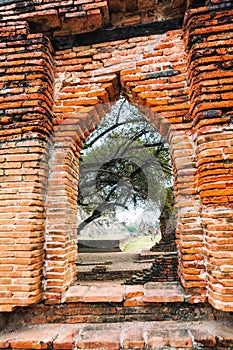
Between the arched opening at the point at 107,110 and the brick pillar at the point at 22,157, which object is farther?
the arched opening at the point at 107,110

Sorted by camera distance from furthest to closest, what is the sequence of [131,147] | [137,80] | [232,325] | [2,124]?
1. [131,147]
2. [137,80]
3. [2,124]
4. [232,325]

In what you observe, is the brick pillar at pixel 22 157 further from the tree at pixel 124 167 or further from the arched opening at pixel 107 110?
the tree at pixel 124 167

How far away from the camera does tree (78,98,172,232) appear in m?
8.38

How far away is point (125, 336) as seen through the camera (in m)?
2.04

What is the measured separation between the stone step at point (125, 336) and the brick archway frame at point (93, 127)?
251 mm

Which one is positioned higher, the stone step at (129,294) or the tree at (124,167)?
the tree at (124,167)

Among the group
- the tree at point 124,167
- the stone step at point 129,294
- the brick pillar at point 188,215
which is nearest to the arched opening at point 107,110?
the brick pillar at point 188,215

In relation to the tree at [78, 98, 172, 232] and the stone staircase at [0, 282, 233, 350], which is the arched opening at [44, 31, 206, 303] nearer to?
the stone staircase at [0, 282, 233, 350]

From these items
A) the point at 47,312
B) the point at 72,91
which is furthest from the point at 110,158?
the point at 47,312

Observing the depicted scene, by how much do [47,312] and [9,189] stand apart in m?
1.30

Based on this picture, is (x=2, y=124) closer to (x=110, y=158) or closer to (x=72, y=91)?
(x=72, y=91)

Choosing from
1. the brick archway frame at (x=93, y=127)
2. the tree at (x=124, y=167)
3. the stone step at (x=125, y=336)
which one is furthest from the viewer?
the tree at (x=124, y=167)

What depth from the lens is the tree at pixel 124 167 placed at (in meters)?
8.38

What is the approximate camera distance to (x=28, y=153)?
94.0 inches
